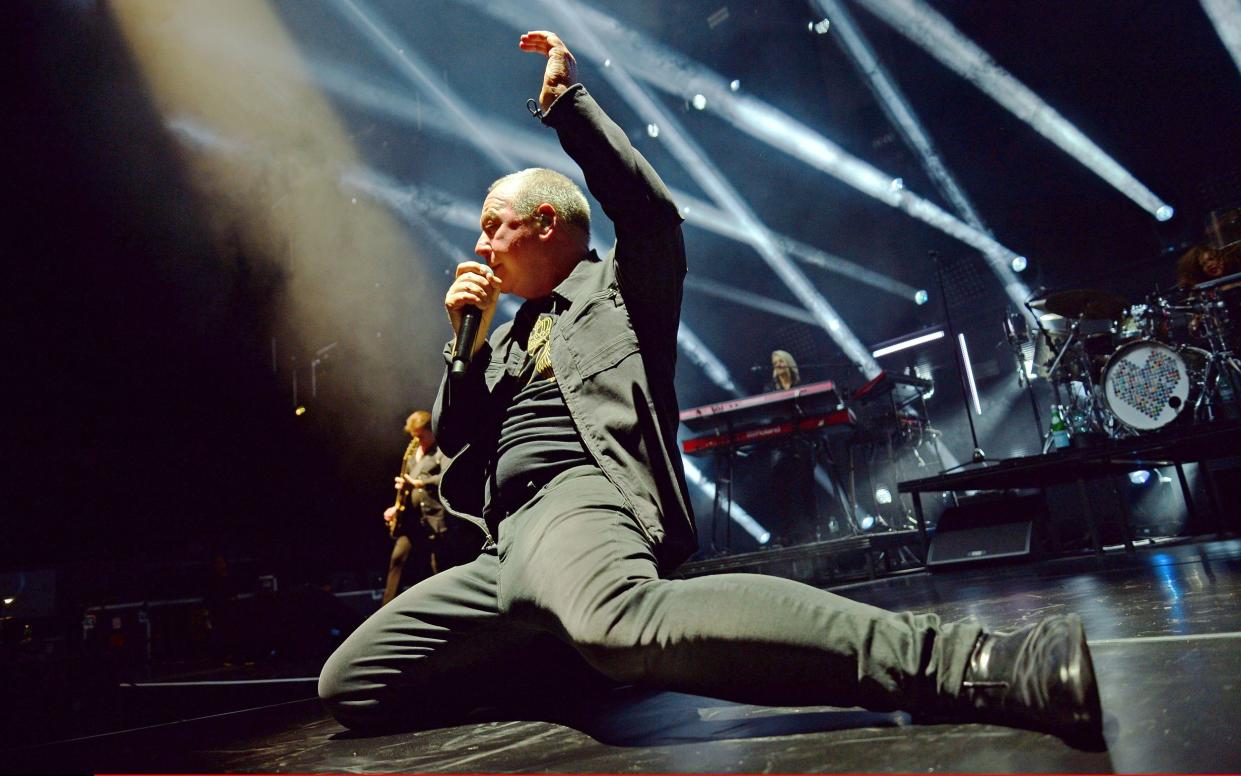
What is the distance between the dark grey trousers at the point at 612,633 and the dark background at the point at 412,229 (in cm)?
498

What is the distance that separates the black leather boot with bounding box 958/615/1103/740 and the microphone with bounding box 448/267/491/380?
1026 mm

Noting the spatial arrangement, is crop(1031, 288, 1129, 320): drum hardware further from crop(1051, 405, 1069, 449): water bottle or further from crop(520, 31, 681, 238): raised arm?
crop(520, 31, 681, 238): raised arm

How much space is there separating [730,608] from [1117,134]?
799 centimetres

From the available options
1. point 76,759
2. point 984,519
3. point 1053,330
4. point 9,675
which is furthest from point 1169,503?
point 9,675

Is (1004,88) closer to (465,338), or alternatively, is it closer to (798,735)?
(465,338)

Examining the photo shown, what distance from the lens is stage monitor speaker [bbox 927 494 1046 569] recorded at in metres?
4.21

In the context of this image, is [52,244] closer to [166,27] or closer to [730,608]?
[166,27]

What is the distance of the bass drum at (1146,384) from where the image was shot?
15.4 feet

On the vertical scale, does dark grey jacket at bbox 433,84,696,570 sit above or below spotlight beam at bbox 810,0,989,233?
below

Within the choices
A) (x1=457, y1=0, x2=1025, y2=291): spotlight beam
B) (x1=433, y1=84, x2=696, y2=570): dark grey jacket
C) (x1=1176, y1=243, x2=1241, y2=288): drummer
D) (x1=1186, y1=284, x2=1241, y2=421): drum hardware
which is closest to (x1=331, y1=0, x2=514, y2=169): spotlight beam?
(x1=457, y1=0, x2=1025, y2=291): spotlight beam

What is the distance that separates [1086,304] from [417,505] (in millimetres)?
5024

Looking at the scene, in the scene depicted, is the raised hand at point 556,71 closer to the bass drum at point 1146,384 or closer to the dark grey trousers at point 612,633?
the dark grey trousers at point 612,633

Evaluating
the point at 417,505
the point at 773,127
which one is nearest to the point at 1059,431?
the point at 773,127

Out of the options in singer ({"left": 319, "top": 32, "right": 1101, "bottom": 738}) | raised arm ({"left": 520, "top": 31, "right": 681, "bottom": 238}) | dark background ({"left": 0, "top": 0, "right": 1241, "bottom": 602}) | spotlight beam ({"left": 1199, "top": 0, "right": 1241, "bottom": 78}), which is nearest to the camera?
singer ({"left": 319, "top": 32, "right": 1101, "bottom": 738})
